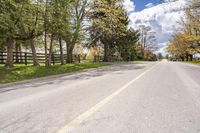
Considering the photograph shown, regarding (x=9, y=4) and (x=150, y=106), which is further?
(x=9, y=4)

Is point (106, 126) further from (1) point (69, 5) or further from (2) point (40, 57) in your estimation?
(2) point (40, 57)

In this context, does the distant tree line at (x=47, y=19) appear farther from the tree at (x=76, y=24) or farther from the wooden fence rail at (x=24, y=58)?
the wooden fence rail at (x=24, y=58)

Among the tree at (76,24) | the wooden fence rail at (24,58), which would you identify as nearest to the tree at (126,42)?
the wooden fence rail at (24,58)

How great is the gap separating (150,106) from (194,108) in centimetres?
106

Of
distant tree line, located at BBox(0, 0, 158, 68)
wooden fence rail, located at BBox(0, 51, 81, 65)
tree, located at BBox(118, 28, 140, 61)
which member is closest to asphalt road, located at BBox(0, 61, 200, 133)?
distant tree line, located at BBox(0, 0, 158, 68)

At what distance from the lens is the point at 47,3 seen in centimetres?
2547

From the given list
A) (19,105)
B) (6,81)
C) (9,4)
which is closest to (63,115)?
(19,105)

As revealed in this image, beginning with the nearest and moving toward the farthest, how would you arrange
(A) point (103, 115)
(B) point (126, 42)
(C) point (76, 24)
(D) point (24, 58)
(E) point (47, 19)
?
(A) point (103, 115) < (E) point (47, 19) < (C) point (76, 24) < (D) point (24, 58) < (B) point (126, 42)

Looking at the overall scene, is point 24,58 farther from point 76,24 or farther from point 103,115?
point 103,115

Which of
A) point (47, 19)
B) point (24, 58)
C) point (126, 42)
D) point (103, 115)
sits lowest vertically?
point (103, 115)

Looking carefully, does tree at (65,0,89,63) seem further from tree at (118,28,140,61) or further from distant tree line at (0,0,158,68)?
tree at (118,28,140,61)

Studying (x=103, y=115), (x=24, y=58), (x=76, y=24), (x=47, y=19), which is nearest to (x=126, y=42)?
(x=24, y=58)

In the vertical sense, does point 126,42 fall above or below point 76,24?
below

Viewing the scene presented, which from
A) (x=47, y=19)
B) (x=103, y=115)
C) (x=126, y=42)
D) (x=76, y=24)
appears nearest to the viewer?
(x=103, y=115)
